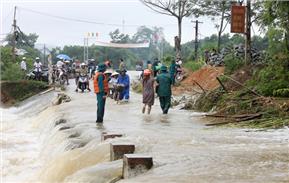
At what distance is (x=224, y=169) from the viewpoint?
805 centimetres

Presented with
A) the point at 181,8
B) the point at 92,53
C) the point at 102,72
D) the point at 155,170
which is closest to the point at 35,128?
the point at 102,72

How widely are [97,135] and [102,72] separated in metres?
2.10

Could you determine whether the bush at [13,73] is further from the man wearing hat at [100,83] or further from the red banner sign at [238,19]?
the man wearing hat at [100,83]

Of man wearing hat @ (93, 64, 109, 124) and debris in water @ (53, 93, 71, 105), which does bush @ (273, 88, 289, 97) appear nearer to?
man wearing hat @ (93, 64, 109, 124)

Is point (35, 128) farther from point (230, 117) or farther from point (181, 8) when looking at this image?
point (181, 8)

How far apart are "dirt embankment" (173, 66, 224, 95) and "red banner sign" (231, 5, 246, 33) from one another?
209 inches

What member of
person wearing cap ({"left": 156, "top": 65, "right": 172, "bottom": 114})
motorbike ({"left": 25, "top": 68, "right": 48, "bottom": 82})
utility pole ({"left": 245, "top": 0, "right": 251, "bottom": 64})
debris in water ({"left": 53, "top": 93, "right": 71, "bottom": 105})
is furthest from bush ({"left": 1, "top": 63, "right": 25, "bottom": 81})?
person wearing cap ({"left": 156, "top": 65, "right": 172, "bottom": 114})

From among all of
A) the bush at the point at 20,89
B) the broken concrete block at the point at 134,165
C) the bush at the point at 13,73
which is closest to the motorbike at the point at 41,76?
the bush at the point at 13,73

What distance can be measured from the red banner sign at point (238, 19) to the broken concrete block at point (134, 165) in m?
12.7

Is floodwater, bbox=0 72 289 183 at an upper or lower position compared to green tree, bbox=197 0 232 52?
lower

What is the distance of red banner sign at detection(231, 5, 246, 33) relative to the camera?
64.9 ft

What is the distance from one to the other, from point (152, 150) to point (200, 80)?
60.4 ft

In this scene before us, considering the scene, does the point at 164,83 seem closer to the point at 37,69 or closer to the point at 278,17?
the point at 278,17

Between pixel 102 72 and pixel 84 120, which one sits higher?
pixel 102 72
